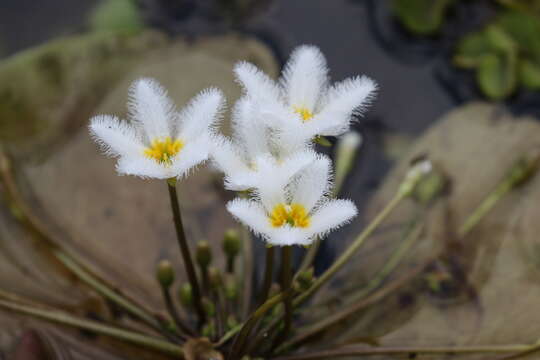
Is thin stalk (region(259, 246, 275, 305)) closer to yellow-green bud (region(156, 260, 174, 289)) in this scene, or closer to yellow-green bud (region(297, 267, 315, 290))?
yellow-green bud (region(297, 267, 315, 290))

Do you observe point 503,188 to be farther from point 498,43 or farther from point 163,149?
point 163,149

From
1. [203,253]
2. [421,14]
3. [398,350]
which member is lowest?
[398,350]

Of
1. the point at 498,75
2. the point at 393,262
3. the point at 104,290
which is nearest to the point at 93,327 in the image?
the point at 104,290

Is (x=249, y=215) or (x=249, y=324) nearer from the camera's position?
(x=249, y=215)

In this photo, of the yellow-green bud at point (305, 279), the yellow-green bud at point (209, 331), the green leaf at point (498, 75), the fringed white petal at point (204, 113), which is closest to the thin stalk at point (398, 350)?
the yellow-green bud at point (209, 331)

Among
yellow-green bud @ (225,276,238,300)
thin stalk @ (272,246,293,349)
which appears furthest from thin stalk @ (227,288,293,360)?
yellow-green bud @ (225,276,238,300)

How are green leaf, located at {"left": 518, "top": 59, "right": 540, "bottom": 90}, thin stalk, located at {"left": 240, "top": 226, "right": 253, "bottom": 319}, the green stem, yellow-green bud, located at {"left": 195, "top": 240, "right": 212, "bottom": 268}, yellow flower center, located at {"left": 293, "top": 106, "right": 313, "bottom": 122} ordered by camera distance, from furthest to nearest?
1. green leaf, located at {"left": 518, "top": 59, "right": 540, "bottom": 90}
2. the green stem
3. thin stalk, located at {"left": 240, "top": 226, "right": 253, "bottom": 319}
4. yellow-green bud, located at {"left": 195, "top": 240, "right": 212, "bottom": 268}
5. yellow flower center, located at {"left": 293, "top": 106, "right": 313, "bottom": 122}
